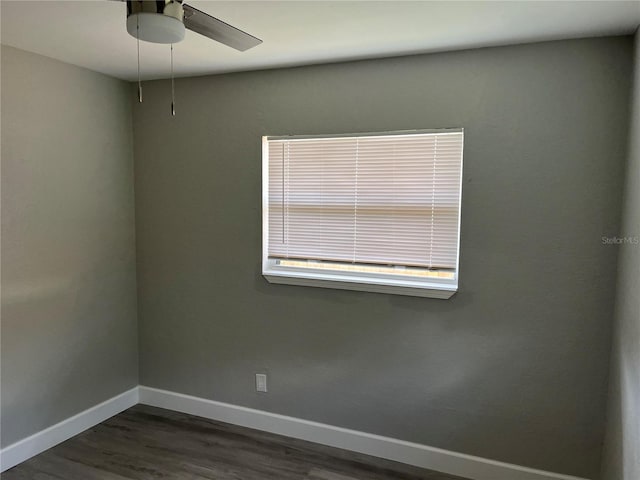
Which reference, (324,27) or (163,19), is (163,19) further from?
(324,27)

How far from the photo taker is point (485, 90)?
238 cm

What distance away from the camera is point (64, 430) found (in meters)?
2.91

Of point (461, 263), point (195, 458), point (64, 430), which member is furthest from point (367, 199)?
point (64, 430)

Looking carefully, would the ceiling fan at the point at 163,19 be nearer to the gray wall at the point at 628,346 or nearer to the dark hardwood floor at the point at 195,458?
the gray wall at the point at 628,346

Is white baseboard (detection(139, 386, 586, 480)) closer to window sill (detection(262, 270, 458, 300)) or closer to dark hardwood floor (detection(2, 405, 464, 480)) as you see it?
dark hardwood floor (detection(2, 405, 464, 480))

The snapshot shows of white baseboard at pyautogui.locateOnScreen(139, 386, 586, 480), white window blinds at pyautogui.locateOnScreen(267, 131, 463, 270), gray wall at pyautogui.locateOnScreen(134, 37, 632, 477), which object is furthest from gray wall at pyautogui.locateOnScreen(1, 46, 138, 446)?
white window blinds at pyautogui.locateOnScreen(267, 131, 463, 270)

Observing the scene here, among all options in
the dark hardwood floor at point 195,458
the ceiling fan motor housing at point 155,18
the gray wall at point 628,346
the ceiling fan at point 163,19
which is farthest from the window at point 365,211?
the ceiling fan motor housing at point 155,18

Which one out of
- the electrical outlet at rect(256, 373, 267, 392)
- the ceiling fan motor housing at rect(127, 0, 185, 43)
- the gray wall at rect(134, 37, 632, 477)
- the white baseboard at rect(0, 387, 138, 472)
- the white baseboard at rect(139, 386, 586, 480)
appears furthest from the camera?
the electrical outlet at rect(256, 373, 267, 392)

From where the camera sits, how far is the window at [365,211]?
8.37ft

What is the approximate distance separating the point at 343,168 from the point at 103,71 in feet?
5.77

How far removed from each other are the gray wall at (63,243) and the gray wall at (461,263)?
0.22 meters

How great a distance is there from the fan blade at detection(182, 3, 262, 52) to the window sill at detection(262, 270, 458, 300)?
4.83 feet

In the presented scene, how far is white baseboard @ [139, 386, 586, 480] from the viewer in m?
2.50

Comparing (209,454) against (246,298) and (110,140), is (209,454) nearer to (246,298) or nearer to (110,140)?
(246,298)
